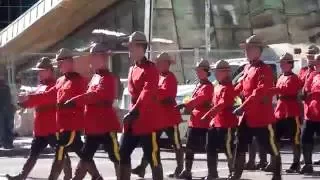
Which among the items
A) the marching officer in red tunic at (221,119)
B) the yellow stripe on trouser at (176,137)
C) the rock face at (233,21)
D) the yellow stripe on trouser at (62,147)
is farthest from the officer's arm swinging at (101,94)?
the rock face at (233,21)

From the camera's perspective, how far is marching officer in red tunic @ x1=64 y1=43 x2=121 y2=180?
391 inches

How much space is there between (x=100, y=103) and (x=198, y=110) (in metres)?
2.74

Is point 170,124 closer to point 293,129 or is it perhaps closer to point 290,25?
point 293,129

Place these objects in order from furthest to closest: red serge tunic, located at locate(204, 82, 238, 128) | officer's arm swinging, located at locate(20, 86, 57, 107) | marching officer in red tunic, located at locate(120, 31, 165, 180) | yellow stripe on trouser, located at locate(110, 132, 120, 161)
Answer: red serge tunic, located at locate(204, 82, 238, 128) → officer's arm swinging, located at locate(20, 86, 57, 107) → yellow stripe on trouser, located at locate(110, 132, 120, 161) → marching officer in red tunic, located at locate(120, 31, 165, 180)

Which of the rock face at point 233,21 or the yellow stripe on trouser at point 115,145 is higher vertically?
the rock face at point 233,21

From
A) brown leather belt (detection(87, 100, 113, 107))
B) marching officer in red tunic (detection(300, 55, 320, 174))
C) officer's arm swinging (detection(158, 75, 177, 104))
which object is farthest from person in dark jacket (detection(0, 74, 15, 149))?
brown leather belt (detection(87, 100, 113, 107))

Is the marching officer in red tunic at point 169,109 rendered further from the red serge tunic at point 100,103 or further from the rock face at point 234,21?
the rock face at point 234,21

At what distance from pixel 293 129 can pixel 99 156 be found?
462cm

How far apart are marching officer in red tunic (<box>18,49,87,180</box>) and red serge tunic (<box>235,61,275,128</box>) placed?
83.4 inches

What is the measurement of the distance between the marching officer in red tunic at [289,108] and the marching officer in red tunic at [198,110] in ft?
4.04

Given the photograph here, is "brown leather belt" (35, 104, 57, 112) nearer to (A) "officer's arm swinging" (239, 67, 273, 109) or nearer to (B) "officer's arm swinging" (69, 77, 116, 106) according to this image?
(B) "officer's arm swinging" (69, 77, 116, 106)

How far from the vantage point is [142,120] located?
950cm

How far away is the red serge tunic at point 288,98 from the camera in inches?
506

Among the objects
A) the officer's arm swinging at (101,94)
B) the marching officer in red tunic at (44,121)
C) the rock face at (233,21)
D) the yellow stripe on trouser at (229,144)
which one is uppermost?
the rock face at (233,21)
